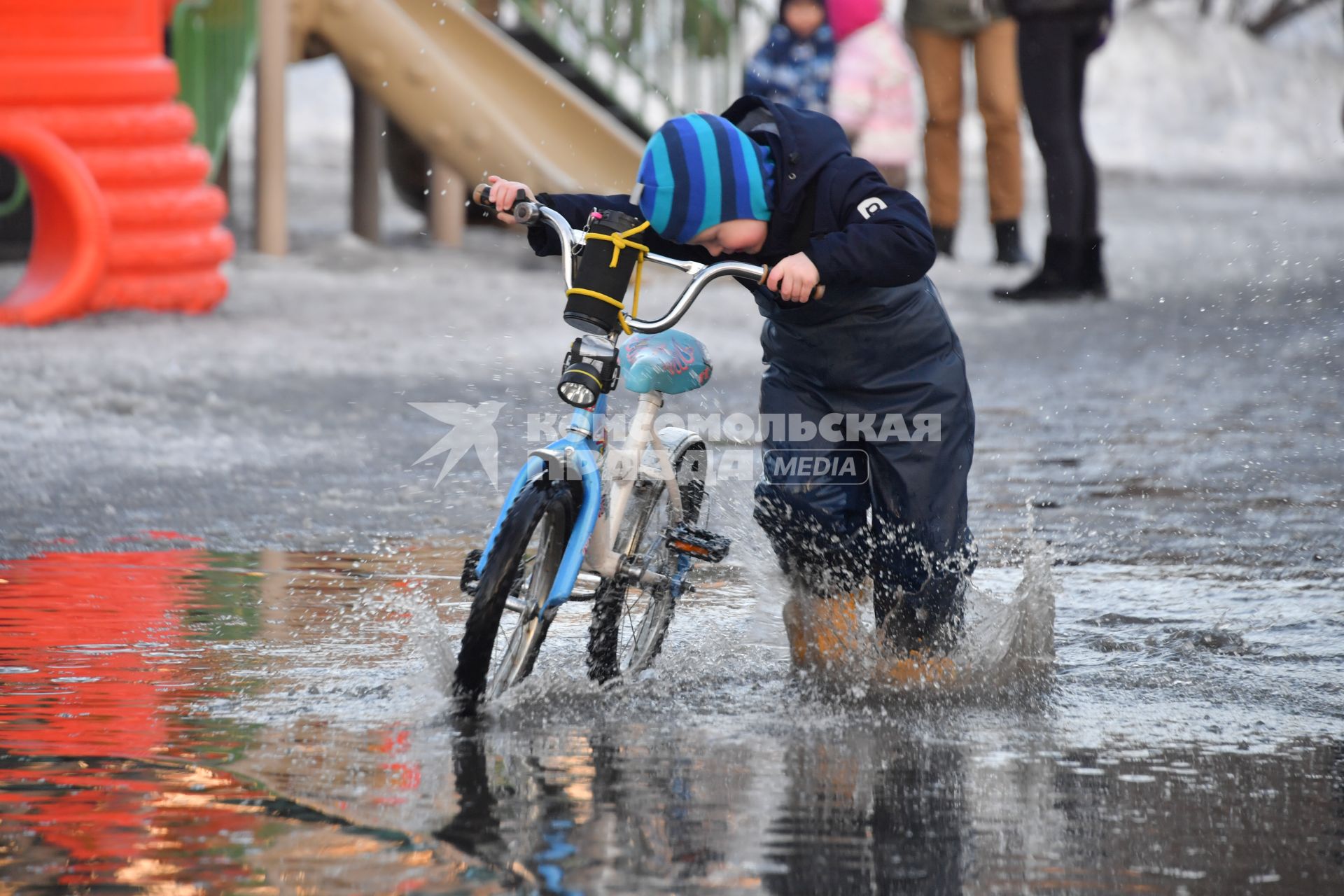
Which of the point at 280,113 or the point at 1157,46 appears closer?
the point at 280,113

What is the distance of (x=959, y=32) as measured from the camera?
1243 cm

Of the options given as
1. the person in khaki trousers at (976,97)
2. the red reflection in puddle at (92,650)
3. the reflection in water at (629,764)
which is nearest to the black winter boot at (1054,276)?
the person in khaki trousers at (976,97)

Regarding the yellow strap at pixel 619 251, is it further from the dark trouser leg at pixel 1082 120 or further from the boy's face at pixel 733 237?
the dark trouser leg at pixel 1082 120

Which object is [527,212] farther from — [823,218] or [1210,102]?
[1210,102]

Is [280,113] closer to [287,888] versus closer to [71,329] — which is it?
[71,329]

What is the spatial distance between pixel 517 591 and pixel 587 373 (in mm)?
466

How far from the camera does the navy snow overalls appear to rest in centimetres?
398

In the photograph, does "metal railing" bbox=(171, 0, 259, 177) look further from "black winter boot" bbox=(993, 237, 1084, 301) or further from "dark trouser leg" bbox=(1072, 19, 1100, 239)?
"dark trouser leg" bbox=(1072, 19, 1100, 239)

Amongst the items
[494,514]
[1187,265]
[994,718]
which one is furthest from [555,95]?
[994,718]

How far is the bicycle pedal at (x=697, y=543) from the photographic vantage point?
4133mm

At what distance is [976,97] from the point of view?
12.5 meters

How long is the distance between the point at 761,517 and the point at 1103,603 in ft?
3.63

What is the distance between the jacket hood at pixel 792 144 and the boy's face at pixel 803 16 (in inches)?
343

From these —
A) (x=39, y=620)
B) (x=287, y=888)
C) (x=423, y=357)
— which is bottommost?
(x=287, y=888)
